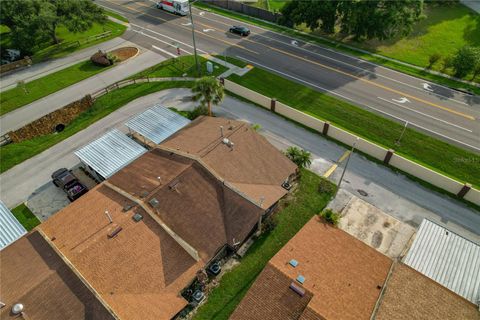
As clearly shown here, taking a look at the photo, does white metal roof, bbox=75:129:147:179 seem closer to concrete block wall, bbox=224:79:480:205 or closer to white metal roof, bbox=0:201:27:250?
white metal roof, bbox=0:201:27:250

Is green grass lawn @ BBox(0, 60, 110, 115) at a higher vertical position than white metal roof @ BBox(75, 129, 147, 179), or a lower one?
lower

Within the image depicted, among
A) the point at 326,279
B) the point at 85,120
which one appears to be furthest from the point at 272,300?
the point at 85,120

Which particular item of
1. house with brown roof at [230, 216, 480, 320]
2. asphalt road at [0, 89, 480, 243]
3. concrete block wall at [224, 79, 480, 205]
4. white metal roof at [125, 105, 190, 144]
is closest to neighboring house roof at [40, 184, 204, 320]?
house with brown roof at [230, 216, 480, 320]

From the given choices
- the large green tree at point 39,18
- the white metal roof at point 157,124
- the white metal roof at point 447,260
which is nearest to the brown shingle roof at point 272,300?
the white metal roof at point 447,260

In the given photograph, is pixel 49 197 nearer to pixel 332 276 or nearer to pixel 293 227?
pixel 293 227

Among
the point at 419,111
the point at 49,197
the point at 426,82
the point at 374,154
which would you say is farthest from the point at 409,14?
the point at 49,197

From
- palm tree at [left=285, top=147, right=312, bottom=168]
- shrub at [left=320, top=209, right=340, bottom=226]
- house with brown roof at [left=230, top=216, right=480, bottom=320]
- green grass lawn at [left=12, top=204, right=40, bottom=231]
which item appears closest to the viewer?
house with brown roof at [left=230, top=216, right=480, bottom=320]

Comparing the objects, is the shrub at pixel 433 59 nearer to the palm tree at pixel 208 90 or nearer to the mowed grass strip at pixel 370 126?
the mowed grass strip at pixel 370 126

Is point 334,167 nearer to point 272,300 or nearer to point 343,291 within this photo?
point 343,291
